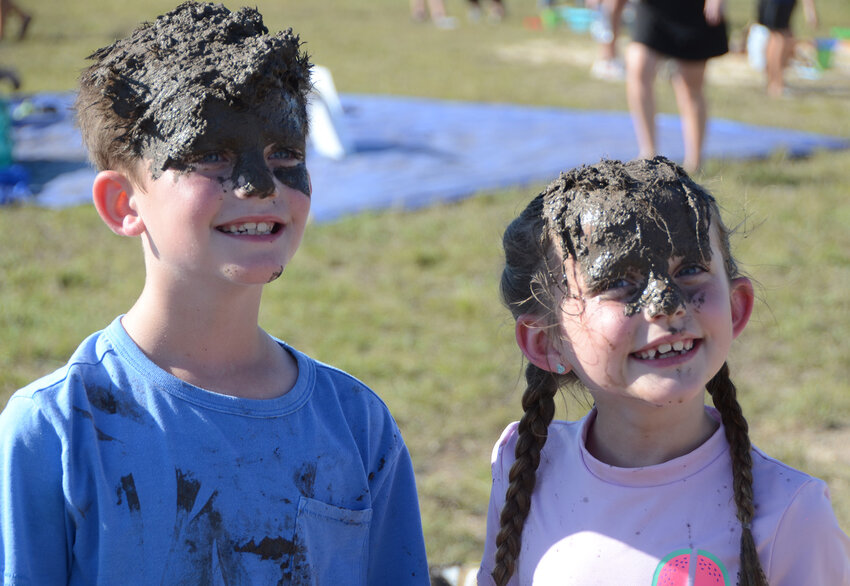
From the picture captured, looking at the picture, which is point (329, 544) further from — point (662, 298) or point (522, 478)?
point (662, 298)

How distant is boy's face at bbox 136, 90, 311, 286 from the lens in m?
1.84

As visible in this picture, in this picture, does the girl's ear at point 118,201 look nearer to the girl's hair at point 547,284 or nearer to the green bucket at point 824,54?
the girl's hair at point 547,284

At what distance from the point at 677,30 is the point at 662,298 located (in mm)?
5171

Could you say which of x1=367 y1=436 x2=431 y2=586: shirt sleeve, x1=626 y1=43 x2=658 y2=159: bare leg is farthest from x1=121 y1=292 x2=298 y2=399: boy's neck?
x1=626 y1=43 x2=658 y2=159: bare leg

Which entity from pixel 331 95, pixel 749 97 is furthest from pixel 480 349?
pixel 749 97

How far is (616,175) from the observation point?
2.01 metres

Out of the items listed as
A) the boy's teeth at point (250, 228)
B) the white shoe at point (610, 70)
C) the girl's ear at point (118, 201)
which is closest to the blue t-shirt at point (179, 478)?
the girl's ear at point (118, 201)

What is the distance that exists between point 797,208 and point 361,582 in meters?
5.33

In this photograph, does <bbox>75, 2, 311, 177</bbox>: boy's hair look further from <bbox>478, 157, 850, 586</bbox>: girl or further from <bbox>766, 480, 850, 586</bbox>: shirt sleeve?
<bbox>766, 480, 850, 586</bbox>: shirt sleeve

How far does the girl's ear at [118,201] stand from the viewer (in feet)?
6.38

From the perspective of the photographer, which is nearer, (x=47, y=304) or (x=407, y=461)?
(x=407, y=461)

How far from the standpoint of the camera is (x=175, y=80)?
186cm

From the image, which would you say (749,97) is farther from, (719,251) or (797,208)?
(719,251)

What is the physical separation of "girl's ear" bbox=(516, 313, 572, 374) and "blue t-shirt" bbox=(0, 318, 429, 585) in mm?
403
